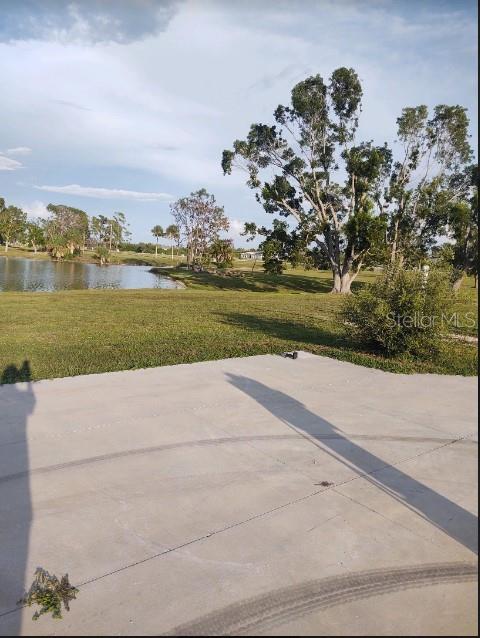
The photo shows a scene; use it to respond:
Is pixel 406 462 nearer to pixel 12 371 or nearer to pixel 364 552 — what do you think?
pixel 364 552

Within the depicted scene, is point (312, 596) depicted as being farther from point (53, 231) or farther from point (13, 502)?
point (53, 231)

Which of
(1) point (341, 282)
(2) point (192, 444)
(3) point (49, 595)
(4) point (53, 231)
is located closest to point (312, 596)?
(3) point (49, 595)

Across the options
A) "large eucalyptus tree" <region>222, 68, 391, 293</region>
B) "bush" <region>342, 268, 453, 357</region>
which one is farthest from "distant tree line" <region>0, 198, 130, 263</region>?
"bush" <region>342, 268, 453, 357</region>

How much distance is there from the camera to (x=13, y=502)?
3.48 meters

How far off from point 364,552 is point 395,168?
36.3 metres

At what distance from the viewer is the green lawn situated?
26.9 ft

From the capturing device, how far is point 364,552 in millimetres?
2943

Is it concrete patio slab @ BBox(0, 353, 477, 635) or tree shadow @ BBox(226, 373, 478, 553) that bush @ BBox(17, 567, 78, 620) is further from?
tree shadow @ BBox(226, 373, 478, 553)

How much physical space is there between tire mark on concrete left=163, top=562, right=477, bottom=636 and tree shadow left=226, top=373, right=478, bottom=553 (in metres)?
0.24

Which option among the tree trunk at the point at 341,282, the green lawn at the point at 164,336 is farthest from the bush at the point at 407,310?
the tree trunk at the point at 341,282

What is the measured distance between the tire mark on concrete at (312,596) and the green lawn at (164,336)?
2.16 meters

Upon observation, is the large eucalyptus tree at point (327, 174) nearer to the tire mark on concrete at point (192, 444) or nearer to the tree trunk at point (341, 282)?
the tree trunk at point (341, 282)

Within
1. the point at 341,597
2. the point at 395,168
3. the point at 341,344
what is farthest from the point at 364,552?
the point at 395,168

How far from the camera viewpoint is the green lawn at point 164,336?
820 centimetres
